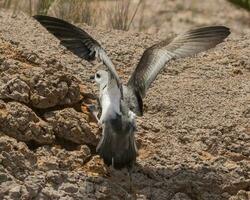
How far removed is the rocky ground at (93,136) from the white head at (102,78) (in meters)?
0.16

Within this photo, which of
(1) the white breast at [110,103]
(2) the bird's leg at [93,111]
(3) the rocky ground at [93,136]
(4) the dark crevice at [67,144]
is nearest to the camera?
(3) the rocky ground at [93,136]

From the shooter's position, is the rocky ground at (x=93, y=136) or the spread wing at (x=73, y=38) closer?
the rocky ground at (x=93, y=136)

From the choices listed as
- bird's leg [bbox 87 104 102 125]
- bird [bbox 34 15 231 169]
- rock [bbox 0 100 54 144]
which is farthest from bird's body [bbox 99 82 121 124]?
rock [bbox 0 100 54 144]

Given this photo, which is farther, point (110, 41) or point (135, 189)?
point (110, 41)

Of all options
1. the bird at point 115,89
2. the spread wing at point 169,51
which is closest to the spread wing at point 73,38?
the bird at point 115,89

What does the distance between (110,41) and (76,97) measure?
4.17 feet

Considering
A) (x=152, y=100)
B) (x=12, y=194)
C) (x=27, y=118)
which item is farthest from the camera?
(x=152, y=100)

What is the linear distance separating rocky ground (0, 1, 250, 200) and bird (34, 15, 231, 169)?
0.16 metres

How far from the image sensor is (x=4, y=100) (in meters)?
5.54

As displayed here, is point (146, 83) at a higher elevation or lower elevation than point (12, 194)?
higher

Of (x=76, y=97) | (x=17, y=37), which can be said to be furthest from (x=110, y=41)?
(x=76, y=97)

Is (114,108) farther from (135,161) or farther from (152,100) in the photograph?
(152,100)

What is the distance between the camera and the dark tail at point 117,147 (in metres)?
5.41

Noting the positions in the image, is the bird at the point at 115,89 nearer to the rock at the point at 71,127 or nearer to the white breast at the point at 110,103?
the white breast at the point at 110,103
